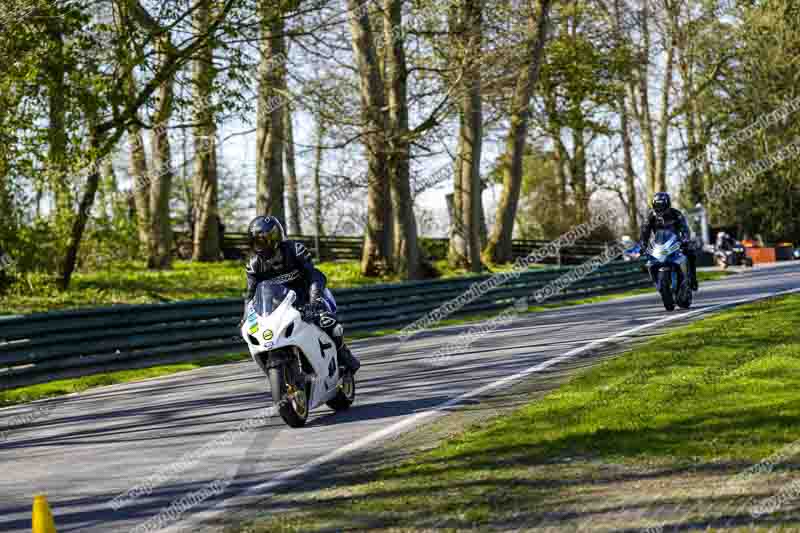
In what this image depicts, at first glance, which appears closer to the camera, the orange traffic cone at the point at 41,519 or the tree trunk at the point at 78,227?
the orange traffic cone at the point at 41,519

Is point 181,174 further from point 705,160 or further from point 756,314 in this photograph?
point 756,314

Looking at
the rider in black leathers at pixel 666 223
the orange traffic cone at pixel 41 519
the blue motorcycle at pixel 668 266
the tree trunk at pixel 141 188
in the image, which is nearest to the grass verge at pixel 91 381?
the blue motorcycle at pixel 668 266

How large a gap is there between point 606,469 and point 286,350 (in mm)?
3247

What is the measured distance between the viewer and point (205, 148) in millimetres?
25562

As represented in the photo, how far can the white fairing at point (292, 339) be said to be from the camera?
870 cm

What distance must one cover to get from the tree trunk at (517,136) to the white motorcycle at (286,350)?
21.3 meters

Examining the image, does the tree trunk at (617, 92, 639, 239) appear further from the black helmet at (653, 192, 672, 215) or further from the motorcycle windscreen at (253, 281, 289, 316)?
the motorcycle windscreen at (253, 281, 289, 316)


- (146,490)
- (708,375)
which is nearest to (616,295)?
(708,375)

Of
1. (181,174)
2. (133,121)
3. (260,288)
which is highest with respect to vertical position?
(181,174)

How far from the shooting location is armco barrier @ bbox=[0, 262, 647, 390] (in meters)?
13.6

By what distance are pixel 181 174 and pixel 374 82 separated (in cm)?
4454

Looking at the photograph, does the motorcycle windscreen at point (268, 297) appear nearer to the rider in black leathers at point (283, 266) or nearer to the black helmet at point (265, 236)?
the rider in black leathers at point (283, 266)

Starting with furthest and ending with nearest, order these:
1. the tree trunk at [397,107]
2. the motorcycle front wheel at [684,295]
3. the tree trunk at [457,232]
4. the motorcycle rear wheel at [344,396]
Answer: the tree trunk at [457,232] < the tree trunk at [397,107] < the motorcycle front wheel at [684,295] < the motorcycle rear wheel at [344,396]

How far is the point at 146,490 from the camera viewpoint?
695cm
